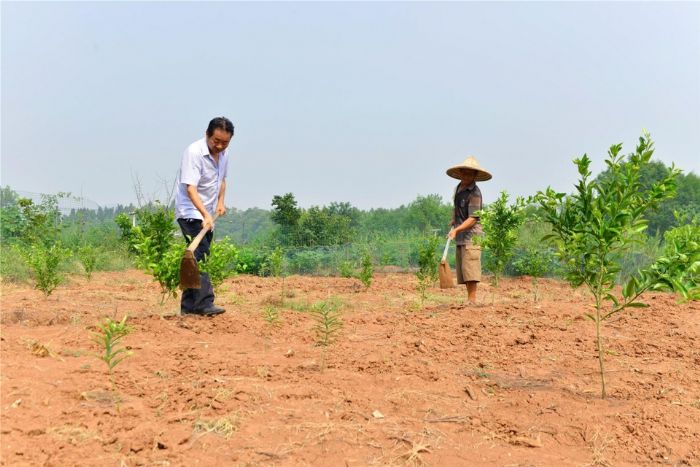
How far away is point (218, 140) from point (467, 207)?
11.3 feet

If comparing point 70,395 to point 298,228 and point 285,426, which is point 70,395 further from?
point 298,228

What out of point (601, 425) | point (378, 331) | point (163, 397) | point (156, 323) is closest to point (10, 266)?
point (156, 323)

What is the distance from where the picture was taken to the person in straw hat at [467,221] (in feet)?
24.2

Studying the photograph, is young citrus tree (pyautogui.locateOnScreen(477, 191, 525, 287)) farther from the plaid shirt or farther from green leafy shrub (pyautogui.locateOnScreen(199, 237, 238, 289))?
green leafy shrub (pyautogui.locateOnScreen(199, 237, 238, 289))

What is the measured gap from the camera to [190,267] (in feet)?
17.5

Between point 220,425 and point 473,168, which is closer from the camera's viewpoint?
point 220,425

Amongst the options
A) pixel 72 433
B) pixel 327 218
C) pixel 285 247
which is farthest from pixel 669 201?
pixel 72 433

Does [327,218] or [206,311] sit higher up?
[327,218]

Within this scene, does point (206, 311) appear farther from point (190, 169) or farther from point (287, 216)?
point (287, 216)

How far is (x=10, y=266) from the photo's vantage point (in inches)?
429

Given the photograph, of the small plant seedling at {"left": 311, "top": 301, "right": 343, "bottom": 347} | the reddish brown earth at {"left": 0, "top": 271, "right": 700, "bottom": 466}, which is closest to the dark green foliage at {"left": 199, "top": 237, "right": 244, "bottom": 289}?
the reddish brown earth at {"left": 0, "top": 271, "right": 700, "bottom": 466}

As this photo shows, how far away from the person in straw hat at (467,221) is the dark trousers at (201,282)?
318 cm

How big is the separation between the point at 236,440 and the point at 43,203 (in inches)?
672

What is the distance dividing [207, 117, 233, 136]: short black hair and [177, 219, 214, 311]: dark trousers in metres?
0.92
